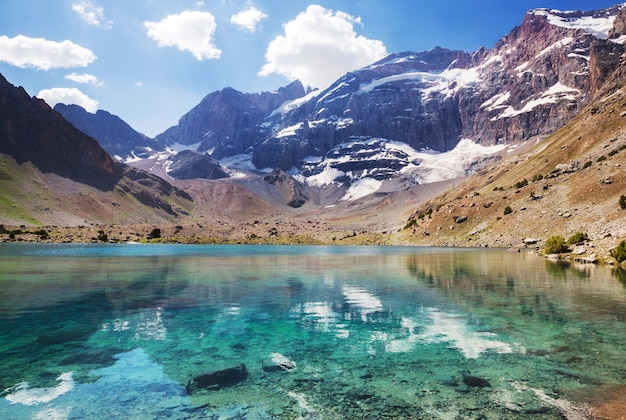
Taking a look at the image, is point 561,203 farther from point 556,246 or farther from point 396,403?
point 396,403

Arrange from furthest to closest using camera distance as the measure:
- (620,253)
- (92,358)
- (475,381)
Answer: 1. (620,253)
2. (92,358)
3. (475,381)

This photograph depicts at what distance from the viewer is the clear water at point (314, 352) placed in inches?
475

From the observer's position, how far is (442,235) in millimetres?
150875

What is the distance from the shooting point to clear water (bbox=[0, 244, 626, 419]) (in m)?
12.1

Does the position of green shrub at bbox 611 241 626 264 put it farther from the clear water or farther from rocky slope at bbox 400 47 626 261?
the clear water

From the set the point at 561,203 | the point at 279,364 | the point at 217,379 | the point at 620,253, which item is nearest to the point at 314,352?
the point at 279,364

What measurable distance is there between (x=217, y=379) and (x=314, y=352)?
4905 millimetres

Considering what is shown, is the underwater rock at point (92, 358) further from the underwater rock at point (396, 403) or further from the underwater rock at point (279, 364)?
the underwater rock at point (396, 403)

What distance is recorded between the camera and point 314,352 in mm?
17641

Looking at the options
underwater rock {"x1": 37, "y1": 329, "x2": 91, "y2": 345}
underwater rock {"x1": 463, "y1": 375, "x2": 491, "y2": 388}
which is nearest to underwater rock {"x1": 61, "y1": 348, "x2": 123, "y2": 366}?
underwater rock {"x1": 37, "y1": 329, "x2": 91, "y2": 345}

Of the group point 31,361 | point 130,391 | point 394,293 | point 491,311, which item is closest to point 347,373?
point 130,391

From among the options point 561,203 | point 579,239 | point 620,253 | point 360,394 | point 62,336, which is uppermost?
point 561,203

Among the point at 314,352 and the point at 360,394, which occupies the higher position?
the point at 360,394

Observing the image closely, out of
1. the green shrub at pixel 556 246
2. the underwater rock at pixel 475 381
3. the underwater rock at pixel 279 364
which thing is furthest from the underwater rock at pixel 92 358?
the green shrub at pixel 556 246
